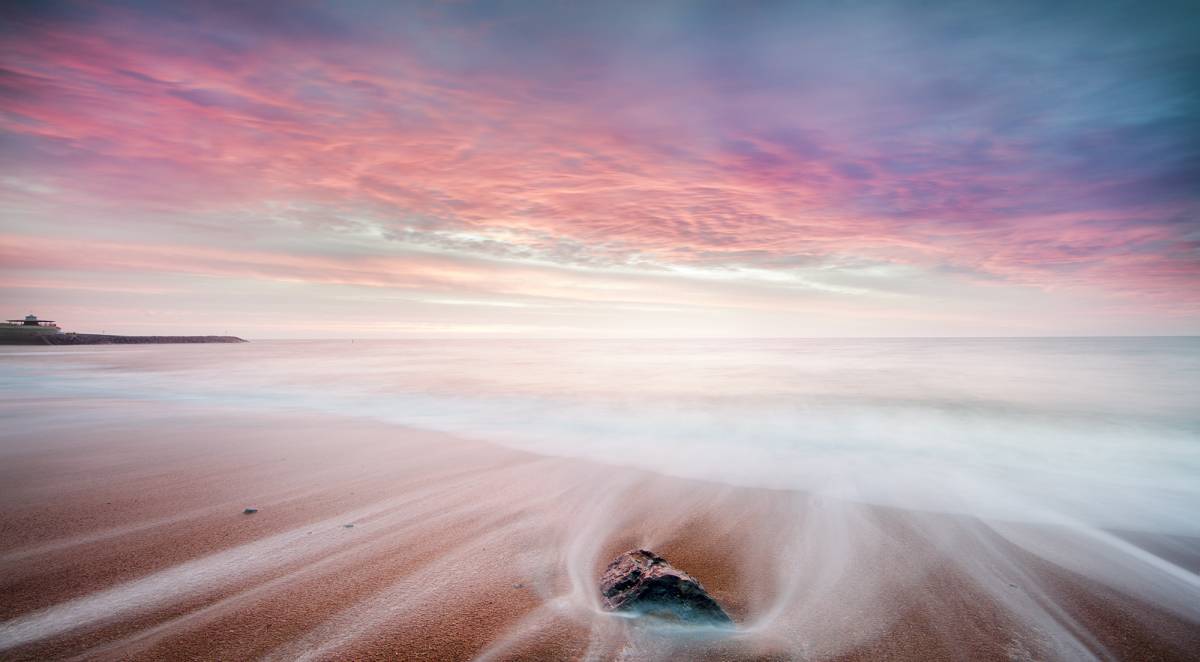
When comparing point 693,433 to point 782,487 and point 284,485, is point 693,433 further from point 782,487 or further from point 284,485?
point 284,485

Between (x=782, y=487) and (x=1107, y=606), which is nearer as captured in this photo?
(x=1107, y=606)

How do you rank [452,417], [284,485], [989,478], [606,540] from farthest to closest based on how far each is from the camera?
[452,417], [989,478], [284,485], [606,540]

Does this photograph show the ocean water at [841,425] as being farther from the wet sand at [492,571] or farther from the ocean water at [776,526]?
the wet sand at [492,571]

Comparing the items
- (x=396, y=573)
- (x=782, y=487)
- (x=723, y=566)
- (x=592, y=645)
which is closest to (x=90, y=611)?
(x=396, y=573)

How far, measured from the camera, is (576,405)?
1324 centimetres

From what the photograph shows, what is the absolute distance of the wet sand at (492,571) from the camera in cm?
299

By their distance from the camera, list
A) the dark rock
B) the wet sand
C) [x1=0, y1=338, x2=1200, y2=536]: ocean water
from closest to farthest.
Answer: the wet sand → the dark rock → [x1=0, y1=338, x2=1200, y2=536]: ocean water

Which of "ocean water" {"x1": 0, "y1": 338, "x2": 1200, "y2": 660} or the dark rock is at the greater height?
the dark rock

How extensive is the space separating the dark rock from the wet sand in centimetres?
11

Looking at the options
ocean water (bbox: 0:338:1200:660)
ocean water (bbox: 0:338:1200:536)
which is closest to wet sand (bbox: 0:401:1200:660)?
ocean water (bbox: 0:338:1200:660)

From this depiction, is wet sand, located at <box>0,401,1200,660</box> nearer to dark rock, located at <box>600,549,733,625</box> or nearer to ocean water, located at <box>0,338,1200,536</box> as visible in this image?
dark rock, located at <box>600,549,733,625</box>

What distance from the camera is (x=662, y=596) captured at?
10.5ft

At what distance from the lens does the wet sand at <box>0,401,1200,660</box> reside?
299 cm

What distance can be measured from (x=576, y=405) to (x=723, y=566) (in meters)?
9.37
